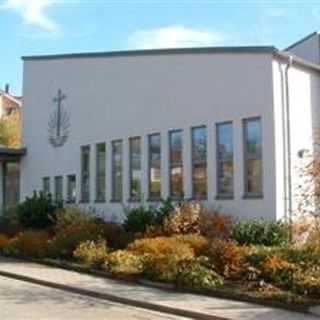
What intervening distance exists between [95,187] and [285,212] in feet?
30.7

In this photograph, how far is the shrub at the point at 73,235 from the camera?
21.4 metres

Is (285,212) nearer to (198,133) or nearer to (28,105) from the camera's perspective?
(198,133)

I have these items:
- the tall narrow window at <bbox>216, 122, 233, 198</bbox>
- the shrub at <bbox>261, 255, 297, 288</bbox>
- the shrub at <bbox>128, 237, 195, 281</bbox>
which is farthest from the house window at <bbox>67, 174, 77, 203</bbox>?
the shrub at <bbox>261, 255, 297, 288</bbox>

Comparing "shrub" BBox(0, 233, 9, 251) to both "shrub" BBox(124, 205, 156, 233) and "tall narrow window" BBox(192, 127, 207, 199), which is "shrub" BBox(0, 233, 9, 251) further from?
"tall narrow window" BBox(192, 127, 207, 199)

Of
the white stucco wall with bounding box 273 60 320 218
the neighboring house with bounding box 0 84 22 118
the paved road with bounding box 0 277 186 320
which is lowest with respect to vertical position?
the paved road with bounding box 0 277 186 320

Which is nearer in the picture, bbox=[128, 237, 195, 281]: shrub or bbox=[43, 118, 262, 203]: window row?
bbox=[128, 237, 195, 281]: shrub

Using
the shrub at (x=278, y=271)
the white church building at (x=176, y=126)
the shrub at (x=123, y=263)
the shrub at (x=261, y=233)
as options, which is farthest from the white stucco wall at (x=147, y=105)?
the shrub at (x=278, y=271)

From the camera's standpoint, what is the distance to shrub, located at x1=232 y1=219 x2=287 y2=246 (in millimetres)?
19781

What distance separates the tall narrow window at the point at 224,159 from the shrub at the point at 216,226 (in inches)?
43.2

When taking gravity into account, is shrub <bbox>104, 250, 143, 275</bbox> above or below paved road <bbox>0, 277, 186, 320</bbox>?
above

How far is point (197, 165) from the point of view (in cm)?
2347

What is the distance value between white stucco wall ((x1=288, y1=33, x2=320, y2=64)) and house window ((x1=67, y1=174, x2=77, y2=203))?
994 cm

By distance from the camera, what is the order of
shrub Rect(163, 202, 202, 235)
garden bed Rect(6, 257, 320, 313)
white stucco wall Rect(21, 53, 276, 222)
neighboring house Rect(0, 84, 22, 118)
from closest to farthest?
garden bed Rect(6, 257, 320, 313), shrub Rect(163, 202, 202, 235), white stucco wall Rect(21, 53, 276, 222), neighboring house Rect(0, 84, 22, 118)

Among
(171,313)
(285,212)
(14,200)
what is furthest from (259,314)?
(14,200)
